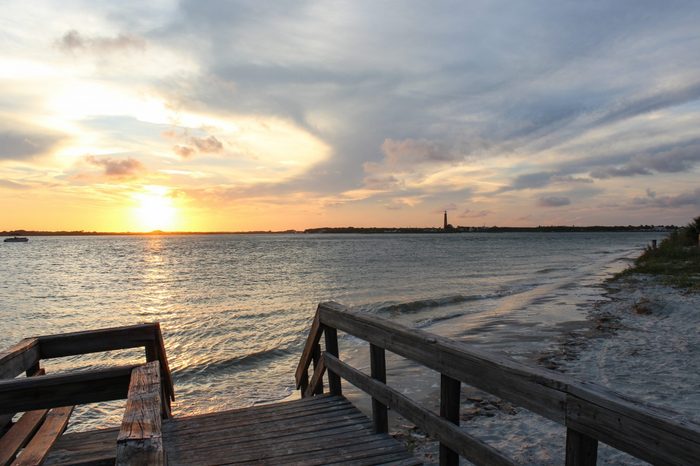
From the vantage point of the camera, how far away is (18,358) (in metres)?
4.19

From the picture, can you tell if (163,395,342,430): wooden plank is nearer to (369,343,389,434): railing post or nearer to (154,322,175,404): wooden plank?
(154,322,175,404): wooden plank

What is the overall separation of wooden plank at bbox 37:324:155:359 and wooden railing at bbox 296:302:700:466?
→ 7.82 feet

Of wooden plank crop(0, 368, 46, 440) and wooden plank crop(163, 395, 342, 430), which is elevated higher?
wooden plank crop(0, 368, 46, 440)

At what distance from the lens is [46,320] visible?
2138 cm

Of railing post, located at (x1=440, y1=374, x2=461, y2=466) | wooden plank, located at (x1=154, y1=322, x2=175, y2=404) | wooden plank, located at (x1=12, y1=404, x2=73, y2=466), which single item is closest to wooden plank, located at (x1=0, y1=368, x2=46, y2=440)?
wooden plank, located at (x1=12, y1=404, x2=73, y2=466)

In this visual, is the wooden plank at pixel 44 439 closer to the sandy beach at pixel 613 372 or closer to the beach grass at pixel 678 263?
the sandy beach at pixel 613 372

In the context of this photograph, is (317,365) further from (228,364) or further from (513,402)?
(228,364)

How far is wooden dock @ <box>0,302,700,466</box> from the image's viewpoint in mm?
2104

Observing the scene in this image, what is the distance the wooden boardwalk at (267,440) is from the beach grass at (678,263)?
18.1 m

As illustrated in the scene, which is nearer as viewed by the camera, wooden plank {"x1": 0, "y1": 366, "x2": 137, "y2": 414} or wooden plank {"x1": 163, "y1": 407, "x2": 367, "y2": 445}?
wooden plank {"x1": 0, "y1": 366, "x2": 137, "y2": 414}

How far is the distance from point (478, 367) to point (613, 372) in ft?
23.9

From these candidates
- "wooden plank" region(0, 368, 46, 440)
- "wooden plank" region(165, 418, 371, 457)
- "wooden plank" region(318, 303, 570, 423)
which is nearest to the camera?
"wooden plank" region(318, 303, 570, 423)

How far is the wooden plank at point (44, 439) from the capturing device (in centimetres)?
346

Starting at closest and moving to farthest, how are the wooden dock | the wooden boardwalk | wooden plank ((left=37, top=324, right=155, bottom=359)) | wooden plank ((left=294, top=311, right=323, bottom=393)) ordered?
1. the wooden dock
2. the wooden boardwalk
3. wooden plank ((left=37, top=324, right=155, bottom=359))
4. wooden plank ((left=294, top=311, right=323, bottom=393))
